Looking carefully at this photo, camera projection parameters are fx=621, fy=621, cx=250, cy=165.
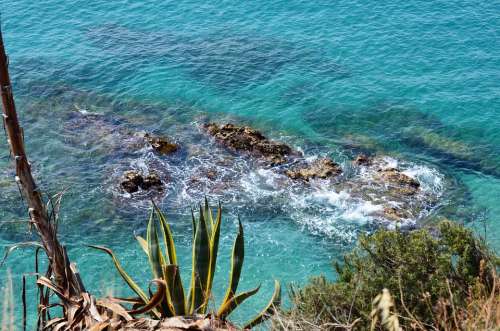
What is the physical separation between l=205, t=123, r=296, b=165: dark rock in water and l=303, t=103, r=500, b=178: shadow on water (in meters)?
2.24

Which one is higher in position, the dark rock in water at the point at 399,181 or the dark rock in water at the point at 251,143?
the dark rock in water at the point at 251,143

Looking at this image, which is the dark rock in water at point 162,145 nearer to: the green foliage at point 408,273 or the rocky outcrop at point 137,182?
the rocky outcrop at point 137,182

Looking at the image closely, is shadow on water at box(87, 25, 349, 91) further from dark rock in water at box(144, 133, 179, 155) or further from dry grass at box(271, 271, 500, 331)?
dry grass at box(271, 271, 500, 331)

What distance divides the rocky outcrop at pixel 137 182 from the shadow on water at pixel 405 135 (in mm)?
6330

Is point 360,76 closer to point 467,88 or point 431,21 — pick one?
point 467,88

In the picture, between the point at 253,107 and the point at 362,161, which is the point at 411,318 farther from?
the point at 253,107

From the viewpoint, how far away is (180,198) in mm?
18078

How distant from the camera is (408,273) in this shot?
9.57 metres

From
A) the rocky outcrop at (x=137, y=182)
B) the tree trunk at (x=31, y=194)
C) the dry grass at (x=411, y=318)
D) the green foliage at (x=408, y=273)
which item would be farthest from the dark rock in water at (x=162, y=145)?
the tree trunk at (x=31, y=194)

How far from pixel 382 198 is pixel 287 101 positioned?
678cm

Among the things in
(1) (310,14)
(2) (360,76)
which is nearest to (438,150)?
(2) (360,76)

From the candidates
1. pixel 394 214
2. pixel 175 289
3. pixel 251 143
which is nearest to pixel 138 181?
pixel 251 143

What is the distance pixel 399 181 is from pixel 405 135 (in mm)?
3085

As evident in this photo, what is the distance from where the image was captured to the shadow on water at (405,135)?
788 inches
